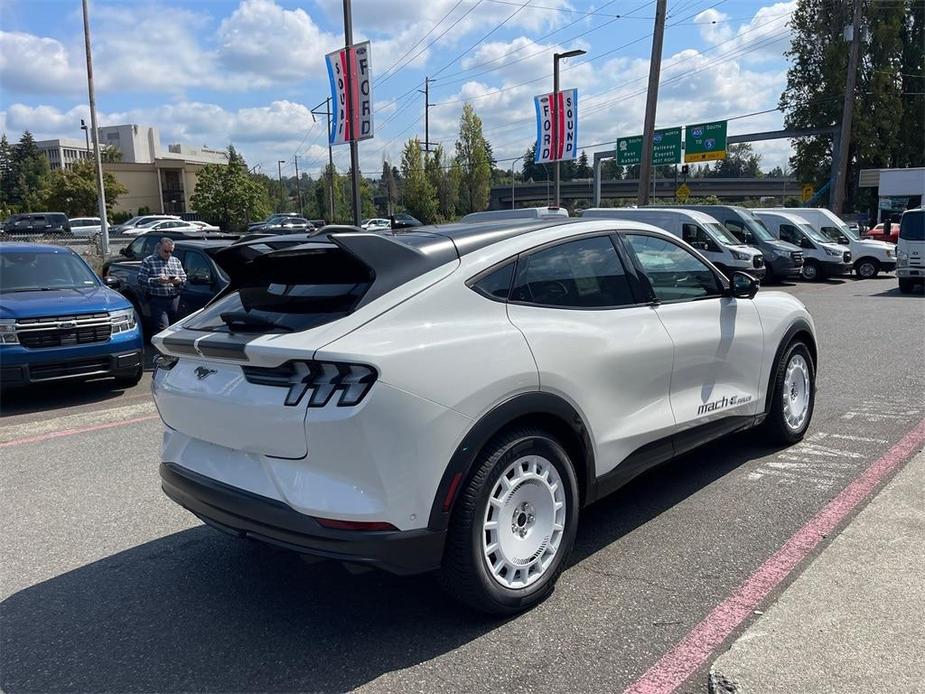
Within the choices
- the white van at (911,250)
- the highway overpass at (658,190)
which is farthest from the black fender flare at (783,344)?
the highway overpass at (658,190)

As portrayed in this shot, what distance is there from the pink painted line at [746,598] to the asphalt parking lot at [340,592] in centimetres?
4

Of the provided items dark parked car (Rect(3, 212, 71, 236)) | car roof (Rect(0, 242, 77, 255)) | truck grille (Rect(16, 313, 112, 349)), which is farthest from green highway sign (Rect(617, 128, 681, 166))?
truck grille (Rect(16, 313, 112, 349))

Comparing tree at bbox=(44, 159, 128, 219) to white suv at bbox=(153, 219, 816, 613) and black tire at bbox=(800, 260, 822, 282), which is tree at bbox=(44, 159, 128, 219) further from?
white suv at bbox=(153, 219, 816, 613)

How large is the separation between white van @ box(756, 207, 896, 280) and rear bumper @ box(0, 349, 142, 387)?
21.3 m

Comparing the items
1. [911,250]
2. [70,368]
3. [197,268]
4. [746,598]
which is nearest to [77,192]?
[197,268]

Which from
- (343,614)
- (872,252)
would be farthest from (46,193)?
(343,614)

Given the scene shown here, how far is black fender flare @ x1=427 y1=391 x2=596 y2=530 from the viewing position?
2922 millimetres

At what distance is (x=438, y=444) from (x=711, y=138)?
39032 millimetres

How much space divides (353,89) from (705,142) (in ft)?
87.7

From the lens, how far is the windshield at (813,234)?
22620 mm

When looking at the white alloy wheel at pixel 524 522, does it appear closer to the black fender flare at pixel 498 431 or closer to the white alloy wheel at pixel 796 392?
the black fender flare at pixel 498 431

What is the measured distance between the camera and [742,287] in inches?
191

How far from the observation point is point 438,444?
2.87 meters

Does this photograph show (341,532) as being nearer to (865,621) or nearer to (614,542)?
(614,542)
